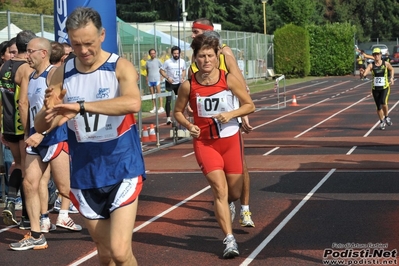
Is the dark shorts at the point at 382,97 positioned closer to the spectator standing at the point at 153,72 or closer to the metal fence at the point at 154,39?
the metal fence at the point at 154,39

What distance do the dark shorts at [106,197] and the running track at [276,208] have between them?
220cm

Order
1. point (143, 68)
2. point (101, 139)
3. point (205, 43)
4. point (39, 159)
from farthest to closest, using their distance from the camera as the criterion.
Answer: point (143, 68) → point (39, 159) → point (205, 43) → point (101, 139)

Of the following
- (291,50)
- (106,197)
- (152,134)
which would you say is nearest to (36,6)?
(291,50)

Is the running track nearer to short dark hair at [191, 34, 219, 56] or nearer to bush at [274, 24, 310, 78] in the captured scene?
short dark hair at [191, 34, 219, 56]

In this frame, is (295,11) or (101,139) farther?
(295,11)

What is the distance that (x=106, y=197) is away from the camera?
5641 mm

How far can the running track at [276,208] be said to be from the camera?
8102 millimetres

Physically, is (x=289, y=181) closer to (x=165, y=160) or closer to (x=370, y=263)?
(x=165, y=160)

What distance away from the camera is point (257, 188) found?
11977 millimetres

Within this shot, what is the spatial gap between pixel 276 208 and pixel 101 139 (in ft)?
16.7

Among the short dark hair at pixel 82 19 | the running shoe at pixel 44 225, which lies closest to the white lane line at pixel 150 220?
the running shoe at pixel 44 225

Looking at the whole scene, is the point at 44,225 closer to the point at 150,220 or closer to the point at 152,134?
the point at 150,220

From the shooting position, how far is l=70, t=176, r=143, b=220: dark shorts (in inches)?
219

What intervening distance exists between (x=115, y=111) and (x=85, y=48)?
459mm
